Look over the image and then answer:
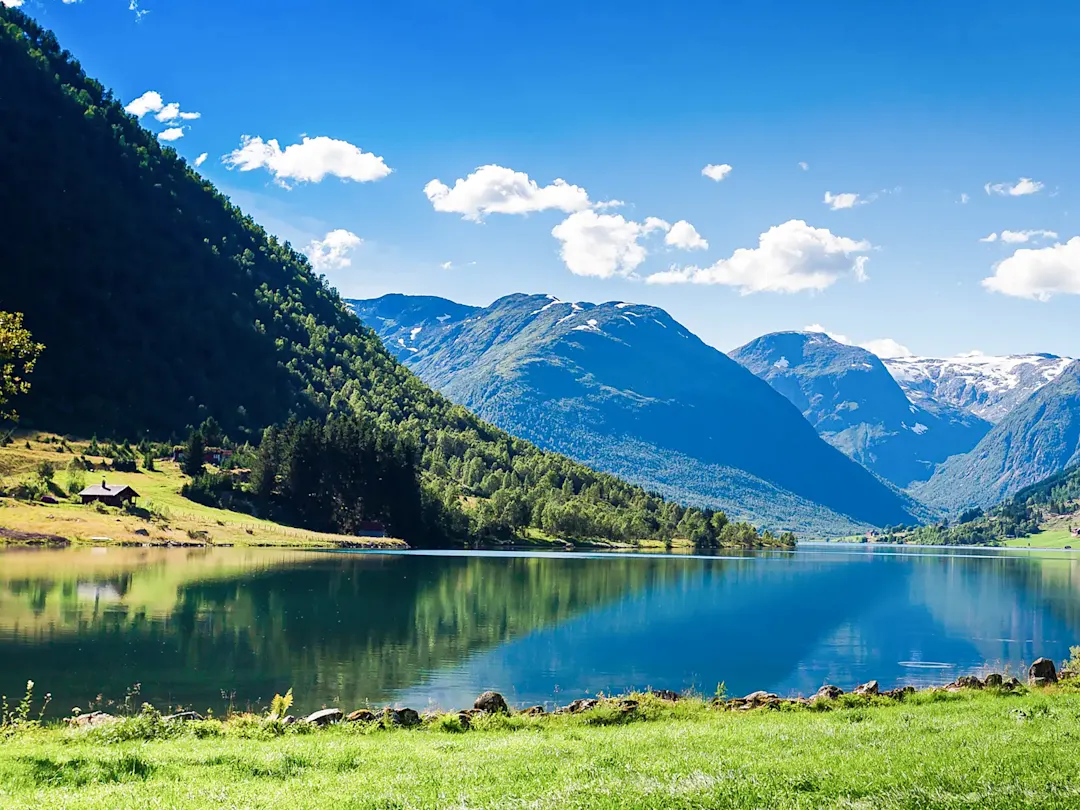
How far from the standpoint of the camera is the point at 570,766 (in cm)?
1917

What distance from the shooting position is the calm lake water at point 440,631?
4294 cm

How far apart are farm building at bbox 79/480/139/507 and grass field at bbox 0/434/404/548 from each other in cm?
271

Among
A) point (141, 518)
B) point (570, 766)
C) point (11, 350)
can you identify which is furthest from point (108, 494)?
point (570, 766)

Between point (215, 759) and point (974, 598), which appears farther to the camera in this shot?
point (974, 598)

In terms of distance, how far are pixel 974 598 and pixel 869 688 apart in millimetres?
97213

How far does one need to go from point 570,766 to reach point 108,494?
140518 millimetres

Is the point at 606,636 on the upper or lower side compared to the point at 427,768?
lower

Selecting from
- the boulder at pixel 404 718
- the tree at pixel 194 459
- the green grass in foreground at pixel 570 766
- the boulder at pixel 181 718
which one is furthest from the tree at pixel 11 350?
the tree at pixel 194 459

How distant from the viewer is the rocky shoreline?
27.3m

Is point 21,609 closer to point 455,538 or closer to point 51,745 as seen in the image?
point 51,745

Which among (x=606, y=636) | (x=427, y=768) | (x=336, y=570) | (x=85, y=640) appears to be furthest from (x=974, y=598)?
(x=427, y=768)

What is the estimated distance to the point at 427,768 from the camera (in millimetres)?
19188

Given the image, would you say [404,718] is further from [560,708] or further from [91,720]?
[91,720]

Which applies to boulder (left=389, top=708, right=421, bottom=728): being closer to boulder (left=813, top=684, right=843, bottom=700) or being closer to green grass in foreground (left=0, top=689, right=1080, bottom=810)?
green grass in foreground (left=0, top=689, right=1080, bottom=810)
